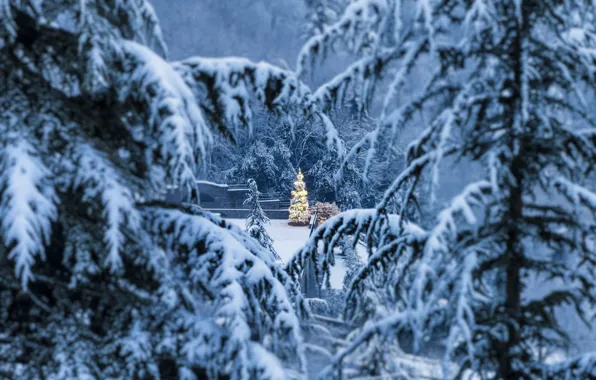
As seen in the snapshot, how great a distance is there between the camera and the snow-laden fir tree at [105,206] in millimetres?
2732

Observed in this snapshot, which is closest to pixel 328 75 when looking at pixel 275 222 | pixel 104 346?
pixel 104 346

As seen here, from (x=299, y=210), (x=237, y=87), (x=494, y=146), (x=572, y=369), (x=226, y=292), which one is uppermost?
(x=237, y=87)

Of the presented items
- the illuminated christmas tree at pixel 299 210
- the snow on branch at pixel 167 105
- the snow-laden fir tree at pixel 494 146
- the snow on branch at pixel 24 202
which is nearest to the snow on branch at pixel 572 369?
the snow-laden fir tree at pixel 494 146

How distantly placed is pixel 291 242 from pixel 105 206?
22727 millimetres

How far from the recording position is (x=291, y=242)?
2523 centimetres

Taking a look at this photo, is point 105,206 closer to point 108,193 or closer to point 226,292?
point 108,193

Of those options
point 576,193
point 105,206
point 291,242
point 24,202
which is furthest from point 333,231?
point 291,242

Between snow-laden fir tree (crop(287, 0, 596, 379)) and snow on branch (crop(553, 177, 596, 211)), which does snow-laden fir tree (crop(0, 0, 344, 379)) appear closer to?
snow-laden fir tree (crop(287, 0, 596, 379))

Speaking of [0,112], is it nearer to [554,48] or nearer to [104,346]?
[104,346]

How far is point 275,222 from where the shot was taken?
34344mm

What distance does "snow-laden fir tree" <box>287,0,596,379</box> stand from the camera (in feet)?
9.42

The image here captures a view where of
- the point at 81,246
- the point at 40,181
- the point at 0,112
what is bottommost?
the point at 81,246

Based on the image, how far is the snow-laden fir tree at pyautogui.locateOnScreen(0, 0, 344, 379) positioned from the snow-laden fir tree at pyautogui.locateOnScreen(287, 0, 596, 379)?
1016mm

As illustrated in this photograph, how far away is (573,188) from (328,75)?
2015 mm
